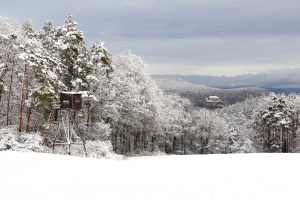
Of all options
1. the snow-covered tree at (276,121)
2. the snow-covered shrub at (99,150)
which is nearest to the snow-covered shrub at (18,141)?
the snow-covered shrub at (99,150)

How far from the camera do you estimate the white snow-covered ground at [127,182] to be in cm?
1308

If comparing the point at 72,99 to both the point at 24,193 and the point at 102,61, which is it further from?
the point at 24,193

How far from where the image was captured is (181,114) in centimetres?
5562

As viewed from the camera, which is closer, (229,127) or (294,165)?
(294,165)

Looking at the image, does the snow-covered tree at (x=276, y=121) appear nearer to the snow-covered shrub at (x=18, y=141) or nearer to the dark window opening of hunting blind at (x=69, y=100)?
the dark window opening of hunting blind at (x=69, y=100)

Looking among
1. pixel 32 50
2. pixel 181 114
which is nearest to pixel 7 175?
pixel 32 50

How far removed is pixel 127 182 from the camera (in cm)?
1577

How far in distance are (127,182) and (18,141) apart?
15.1 m

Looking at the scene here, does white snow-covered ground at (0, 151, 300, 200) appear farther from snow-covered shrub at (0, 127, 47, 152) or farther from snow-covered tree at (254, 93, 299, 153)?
snow-covered tree at (254, 93, 299, 153)

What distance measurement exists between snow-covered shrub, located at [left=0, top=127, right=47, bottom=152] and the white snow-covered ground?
471cm

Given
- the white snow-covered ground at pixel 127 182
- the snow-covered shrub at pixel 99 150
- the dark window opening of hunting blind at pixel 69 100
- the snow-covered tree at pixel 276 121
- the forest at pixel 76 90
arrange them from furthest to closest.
Answer: the snow-covered tree at pixel 276 121, the snow-covered shrub at pixel 99 150, the dark window opening of hunting blind at pixel 69 100, the forest at pixel 76 90, the white snow-covered ground at pixel 127 182

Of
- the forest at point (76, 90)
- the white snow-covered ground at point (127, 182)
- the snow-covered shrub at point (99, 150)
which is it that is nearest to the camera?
the white snow-covered ground at point (127, 182)

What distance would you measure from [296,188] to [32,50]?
23350mm

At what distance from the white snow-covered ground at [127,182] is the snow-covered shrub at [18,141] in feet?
15.4
